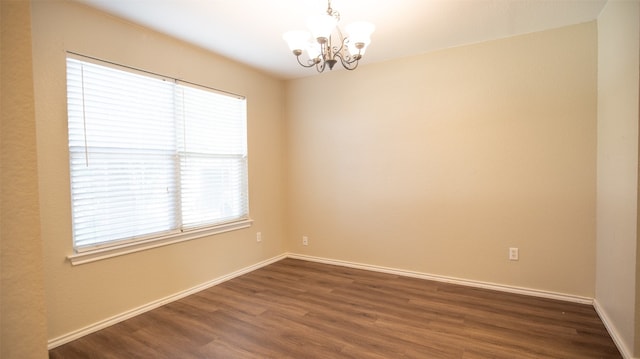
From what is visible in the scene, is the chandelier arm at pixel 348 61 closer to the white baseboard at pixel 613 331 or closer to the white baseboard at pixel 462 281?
the white baseboard at pixel 462 281

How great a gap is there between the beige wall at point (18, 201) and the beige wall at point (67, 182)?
1977mm

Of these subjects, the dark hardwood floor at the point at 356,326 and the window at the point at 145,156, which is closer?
the dark hardwood floor at the point at 356,326

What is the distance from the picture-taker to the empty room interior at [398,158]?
2188mm

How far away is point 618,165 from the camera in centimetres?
215

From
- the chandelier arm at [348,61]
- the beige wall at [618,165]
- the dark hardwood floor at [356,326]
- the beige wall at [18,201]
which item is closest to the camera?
the beige wall at [18,201]

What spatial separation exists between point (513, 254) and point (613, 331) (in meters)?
0.91

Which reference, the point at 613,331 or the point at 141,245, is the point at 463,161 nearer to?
the point at 613,331

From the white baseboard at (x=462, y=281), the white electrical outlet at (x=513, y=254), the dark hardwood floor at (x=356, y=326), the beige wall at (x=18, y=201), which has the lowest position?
the dark hardwood floor at (x=356, y=326)

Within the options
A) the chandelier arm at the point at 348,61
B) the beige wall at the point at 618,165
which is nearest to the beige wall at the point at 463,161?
the beige wall at the point at 618,165

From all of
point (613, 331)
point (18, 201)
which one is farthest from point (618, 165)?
point (18, 201)

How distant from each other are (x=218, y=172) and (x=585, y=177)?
3.58 m

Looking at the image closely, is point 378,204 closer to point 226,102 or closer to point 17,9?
point 226,102

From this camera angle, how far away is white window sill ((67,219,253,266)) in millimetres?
2326

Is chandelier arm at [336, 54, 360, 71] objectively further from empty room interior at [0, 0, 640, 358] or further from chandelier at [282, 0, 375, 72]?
empty room interior at [0, 0, 640, 358]
